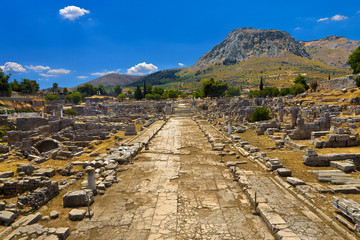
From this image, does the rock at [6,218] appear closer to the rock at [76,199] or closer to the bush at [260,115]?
the rock at [76,199]

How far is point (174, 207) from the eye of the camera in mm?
7172

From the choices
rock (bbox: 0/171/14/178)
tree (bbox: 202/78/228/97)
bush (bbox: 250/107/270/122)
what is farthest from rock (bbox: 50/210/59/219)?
tree (bbox: 202/78/228/97)

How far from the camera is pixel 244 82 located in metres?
118

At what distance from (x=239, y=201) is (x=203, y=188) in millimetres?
1591

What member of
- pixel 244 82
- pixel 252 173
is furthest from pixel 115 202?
pixel 244 82

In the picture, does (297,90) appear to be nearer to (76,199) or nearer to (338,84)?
(338,84)

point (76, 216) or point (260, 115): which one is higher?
point (260, 115)

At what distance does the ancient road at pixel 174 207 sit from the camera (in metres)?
5.90

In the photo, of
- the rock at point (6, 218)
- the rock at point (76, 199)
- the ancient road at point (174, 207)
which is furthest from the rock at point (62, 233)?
the rock at point (6, 218)

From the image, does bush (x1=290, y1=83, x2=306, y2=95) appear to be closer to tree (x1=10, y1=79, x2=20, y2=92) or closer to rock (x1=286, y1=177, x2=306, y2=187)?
rock (x1=286, y1=177, x2=306, y2=187)

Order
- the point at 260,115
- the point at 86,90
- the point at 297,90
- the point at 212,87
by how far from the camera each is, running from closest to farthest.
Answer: the point at 260,115, the point at 297,90, the point at 212,87, the point at 86,90

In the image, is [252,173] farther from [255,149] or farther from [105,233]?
[105,233]

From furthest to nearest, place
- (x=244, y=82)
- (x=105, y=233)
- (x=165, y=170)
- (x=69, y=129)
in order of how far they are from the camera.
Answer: (x=244, y=82)
(x=69, y=129)
(x=165, y=170)
(x=105, y=233)

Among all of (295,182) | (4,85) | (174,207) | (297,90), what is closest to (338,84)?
(297,90)
